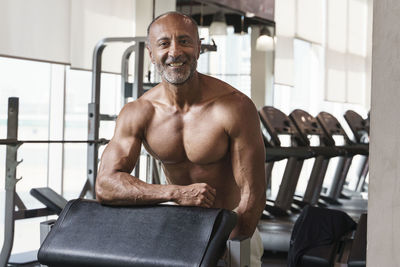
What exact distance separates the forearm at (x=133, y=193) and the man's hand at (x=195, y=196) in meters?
0.02

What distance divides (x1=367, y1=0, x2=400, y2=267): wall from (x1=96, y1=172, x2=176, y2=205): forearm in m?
0.55

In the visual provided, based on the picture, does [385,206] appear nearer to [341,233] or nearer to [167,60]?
[167,60]

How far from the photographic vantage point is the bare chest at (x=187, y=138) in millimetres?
1650

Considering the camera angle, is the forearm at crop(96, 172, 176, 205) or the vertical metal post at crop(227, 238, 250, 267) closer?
the vertical metal post at crop(227, 238, 250, 267)

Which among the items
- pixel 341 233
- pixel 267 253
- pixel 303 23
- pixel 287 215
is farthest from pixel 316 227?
pixel 303 23

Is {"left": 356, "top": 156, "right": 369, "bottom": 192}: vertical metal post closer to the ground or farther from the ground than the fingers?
closer to the ground

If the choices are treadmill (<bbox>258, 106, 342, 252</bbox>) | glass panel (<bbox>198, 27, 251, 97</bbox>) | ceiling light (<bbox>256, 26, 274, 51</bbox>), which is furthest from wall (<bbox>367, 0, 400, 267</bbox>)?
ceiling light (<bbox>256, 26, 274, 51</bbox>)

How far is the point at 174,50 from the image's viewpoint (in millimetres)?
1574

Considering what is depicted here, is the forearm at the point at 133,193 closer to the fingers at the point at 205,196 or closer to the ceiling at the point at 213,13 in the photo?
the fingers at the point at 205,196

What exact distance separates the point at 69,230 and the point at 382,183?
74cm

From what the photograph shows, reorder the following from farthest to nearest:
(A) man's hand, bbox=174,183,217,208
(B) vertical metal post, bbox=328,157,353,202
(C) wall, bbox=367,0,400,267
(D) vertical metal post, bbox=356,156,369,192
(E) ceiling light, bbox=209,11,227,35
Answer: (D) vertical metal post, bbox=356,156,369,192 < (B) vertical metal post, bbox=328,157,353,202 < (E) ceiling light, bbox=209,11,227,35 < (A) man's hand, bbox=174,183,217,208 < (C) wall, bbox=367,0,400,267

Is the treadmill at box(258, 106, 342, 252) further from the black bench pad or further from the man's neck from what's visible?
the black bench pad

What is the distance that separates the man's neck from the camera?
1662mm

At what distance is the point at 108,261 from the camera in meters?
1.36
